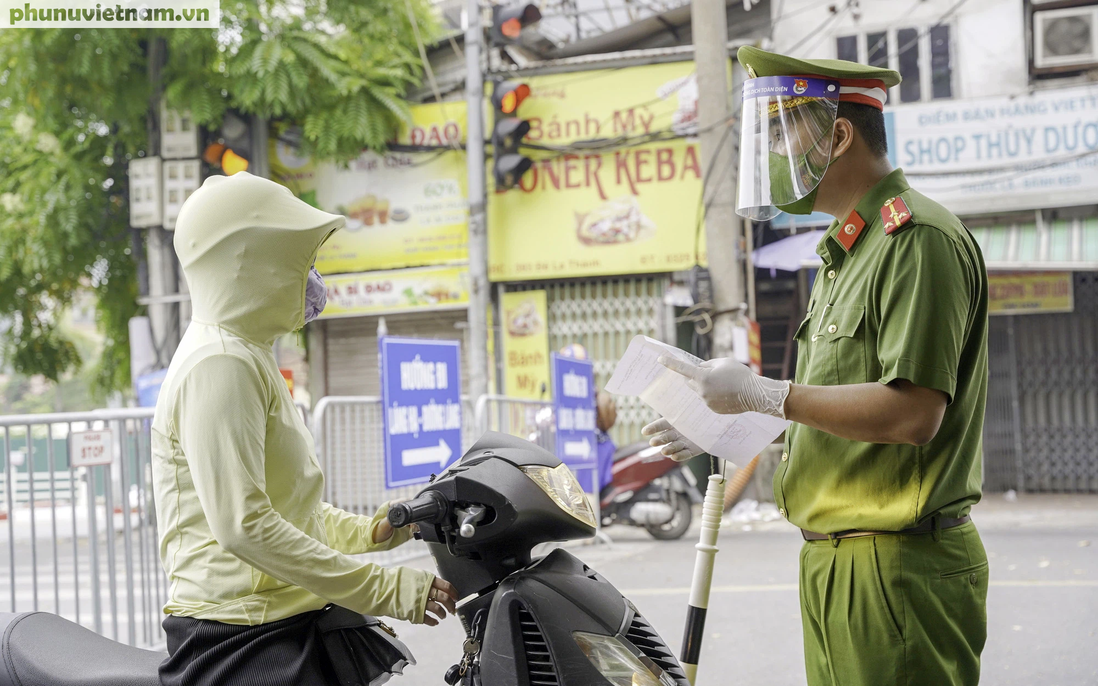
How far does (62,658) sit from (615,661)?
1104 millimetres

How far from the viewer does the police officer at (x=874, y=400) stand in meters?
1.72

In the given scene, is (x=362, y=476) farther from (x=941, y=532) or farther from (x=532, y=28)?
(x=532, y=28)

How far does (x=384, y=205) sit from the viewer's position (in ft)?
39.2

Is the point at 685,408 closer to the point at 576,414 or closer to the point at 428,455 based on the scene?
the point at 428,455

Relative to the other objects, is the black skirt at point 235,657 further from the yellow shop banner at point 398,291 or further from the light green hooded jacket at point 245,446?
the yellow shop banner at point 398,291

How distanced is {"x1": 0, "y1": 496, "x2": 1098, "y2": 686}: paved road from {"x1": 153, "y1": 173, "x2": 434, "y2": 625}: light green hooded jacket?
8.71 ft

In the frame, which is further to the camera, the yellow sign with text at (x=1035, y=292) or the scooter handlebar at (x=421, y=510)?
the yellow sign with text at (x=1035, y=292)

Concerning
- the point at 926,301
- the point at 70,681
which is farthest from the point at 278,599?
the point at 926,301

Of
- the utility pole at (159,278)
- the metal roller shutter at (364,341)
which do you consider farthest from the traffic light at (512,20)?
the utility pole at (159,278)

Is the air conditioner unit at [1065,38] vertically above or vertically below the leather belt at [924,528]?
above

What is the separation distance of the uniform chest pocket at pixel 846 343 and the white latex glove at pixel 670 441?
0.36 metres

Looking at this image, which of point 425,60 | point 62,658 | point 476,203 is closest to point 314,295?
point 62,658

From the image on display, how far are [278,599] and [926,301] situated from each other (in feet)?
4.31

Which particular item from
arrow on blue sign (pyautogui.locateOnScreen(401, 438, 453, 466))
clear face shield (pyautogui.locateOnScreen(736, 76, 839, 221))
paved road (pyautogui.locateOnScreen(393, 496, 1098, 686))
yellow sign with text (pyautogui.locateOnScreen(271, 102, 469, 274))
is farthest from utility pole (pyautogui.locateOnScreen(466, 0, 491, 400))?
clear face shield (pyautogui.locateOnScreen(736, 76, 839, 221))
